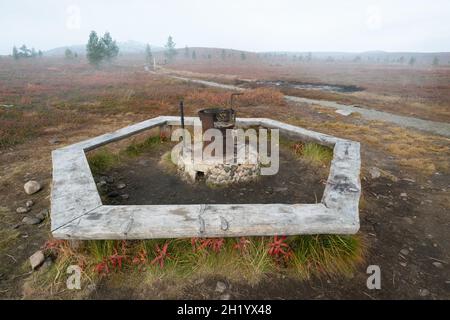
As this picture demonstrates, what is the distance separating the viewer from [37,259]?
288cm

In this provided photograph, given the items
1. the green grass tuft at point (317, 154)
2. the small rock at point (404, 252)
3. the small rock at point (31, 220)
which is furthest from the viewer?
the green grass tuft at point (317, 154)

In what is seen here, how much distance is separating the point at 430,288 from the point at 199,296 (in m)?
2.35

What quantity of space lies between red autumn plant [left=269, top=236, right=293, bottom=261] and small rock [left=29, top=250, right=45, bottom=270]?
8.24 feet

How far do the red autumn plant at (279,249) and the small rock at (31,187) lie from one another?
4107 millimetres

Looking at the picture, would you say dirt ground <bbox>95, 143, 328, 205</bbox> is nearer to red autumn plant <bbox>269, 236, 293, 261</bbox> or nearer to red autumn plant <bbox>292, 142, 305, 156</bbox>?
red autumn plant <bbox>292, 142, 305, 156</bbox>

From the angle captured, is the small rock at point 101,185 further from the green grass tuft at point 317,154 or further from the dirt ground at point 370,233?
the green grass tuft at point 317,154

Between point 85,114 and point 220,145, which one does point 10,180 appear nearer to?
point 220,145

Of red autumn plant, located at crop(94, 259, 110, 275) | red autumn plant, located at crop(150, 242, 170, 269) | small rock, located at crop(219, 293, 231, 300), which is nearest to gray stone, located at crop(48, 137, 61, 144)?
red autumn plant, located at crop(94, 259, 110, 275)

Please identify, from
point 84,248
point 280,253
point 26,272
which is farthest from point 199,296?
point 26,272

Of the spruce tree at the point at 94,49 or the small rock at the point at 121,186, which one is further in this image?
the spruce tree at the point at 94,49

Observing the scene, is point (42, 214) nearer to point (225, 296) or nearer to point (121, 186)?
point (121, 186)

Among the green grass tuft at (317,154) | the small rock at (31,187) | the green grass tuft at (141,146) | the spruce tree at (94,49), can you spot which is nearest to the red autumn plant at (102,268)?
the small rock at (31,187)

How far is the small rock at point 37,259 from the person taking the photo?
2843 mm

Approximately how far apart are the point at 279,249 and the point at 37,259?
8.69ft
